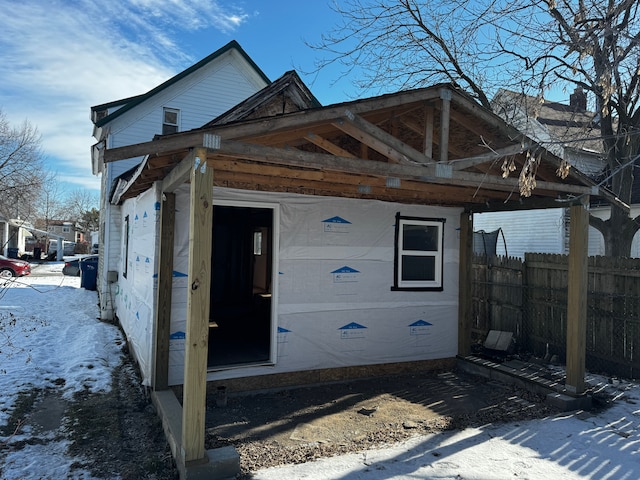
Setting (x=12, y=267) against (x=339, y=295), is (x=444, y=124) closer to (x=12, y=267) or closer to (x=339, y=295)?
(x=339, y=295)

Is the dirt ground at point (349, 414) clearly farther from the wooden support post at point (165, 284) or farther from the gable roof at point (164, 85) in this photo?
the gable roof at point (164, 85)

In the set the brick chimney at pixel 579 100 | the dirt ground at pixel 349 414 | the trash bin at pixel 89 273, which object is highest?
the brick chimney at pixel 579 100

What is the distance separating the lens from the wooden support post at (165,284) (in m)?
4.79

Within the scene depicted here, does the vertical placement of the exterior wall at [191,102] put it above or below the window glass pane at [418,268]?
above

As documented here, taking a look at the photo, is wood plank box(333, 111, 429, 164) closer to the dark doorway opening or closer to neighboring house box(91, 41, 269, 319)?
the dark doorway opening

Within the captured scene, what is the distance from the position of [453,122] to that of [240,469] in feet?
14.0

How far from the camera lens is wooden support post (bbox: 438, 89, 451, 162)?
4008 millimetres

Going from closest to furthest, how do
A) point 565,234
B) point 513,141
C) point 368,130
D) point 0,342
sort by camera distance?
point 368,130 < point 513,141 < point 0,342 < point 565,234

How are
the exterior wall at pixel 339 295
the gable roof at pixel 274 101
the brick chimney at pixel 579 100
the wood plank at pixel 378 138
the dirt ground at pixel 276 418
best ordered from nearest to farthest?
1. the dirt ground at pixel 276 418
2. the wood plank at pixel 378 138
3. the gable roof at pixel 274 101
4. the exterior wall at pixel 339 295
5. the brick chimney at pixel 579 100

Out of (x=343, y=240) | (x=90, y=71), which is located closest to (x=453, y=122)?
(x=343, y=240)

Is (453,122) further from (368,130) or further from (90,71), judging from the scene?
(90,71)

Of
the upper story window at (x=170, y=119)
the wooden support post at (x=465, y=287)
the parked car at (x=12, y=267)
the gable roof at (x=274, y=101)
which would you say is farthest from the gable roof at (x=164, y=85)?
the parked car at (x=12, y=267)

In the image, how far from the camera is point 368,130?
3.74 metres

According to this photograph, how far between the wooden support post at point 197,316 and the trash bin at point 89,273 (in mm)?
13523
